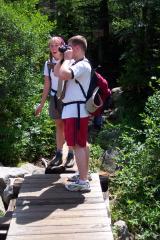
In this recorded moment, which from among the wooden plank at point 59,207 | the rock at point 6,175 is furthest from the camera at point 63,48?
the rock at point 6,175

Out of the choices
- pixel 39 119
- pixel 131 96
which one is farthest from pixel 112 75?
pixel 39 119

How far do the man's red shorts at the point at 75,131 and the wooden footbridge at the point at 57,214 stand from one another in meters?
0.57

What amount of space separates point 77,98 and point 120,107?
267 inches

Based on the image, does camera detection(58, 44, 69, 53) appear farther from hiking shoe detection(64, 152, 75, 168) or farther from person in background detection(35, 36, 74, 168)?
hiking shoe detection(64, 152, 75, 168)

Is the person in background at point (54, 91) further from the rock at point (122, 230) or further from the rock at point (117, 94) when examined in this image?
the rock at point (117, 94)

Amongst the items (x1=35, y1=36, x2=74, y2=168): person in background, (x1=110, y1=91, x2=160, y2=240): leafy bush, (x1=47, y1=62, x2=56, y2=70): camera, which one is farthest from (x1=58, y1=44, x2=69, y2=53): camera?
(x1=110, y1=91, x2=160, y2=240): leafy bush

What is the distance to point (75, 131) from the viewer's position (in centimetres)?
516

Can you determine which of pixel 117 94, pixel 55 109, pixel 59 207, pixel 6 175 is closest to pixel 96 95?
pixel 55 109

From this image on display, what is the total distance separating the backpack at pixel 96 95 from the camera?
511 centimetres

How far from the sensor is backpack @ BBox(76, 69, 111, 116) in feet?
16.8

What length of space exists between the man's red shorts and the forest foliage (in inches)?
60.5

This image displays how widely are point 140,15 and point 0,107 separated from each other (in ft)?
14.4

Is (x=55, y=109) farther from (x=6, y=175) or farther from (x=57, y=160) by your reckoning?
(x=6, y=175)

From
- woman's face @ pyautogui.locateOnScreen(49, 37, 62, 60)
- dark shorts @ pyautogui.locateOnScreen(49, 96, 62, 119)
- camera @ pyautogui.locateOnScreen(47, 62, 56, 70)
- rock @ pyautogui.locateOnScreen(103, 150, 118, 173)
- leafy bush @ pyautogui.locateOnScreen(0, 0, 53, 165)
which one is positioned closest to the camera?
woman's face @ pyautogui.locateOnScreen(49, 37, 62, 60)
